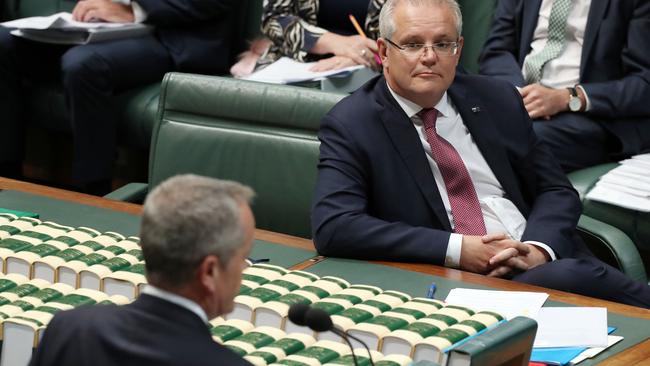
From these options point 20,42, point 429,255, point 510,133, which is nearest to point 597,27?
point 510,133

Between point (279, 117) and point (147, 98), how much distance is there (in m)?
1.59

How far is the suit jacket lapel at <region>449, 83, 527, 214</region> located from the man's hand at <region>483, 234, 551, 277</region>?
27cm

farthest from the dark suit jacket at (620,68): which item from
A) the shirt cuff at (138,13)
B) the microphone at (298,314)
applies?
the microphone at (298,314)

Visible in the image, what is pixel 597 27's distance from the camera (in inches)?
178

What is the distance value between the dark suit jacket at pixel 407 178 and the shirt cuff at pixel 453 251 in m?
0.01

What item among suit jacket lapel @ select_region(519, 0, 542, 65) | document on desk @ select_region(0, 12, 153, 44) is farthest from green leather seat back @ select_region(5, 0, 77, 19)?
suit jacket lapel @ select_region(519, 0, 542, 65)

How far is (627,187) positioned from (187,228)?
2.76 metres

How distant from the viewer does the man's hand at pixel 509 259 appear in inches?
124

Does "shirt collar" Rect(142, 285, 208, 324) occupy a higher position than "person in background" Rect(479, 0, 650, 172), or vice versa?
"shirt collar" Rect(142, 285, 208, 324)

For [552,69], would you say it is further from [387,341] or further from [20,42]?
[387,341]

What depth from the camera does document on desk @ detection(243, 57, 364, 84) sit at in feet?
15.7

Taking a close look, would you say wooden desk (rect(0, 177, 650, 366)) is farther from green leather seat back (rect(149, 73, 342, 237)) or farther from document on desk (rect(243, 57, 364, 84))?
document on desk (rect(243, 57, 364, 84))

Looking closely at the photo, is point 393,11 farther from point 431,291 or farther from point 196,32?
point 196,32

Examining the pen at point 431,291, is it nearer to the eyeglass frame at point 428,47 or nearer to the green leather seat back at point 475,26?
the eyeglass frame at point 428,47
